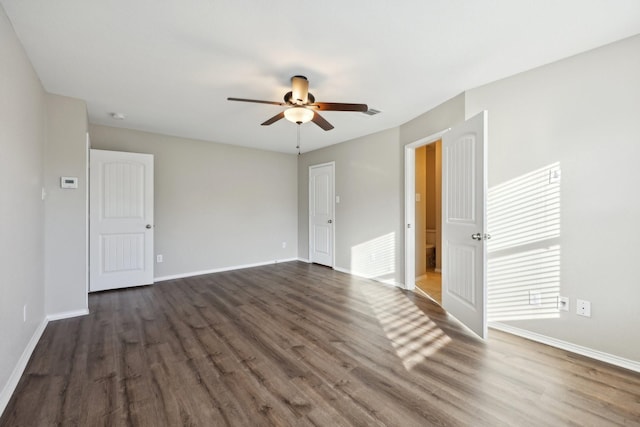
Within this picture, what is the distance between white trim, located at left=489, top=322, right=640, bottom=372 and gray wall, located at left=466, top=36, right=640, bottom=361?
35 mm

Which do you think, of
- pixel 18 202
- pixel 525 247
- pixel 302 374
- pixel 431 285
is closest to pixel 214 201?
pixel 18 202

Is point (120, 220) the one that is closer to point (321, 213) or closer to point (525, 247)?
point (321, 213)

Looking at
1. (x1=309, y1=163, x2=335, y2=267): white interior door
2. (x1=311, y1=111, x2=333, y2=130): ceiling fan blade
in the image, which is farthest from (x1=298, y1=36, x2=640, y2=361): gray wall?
(x1=309, y1=163, x2=335, y2=267): white interior door

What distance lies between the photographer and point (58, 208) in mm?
3086

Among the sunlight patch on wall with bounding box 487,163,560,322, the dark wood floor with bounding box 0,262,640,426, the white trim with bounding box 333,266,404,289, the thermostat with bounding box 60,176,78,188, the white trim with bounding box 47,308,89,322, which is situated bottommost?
the dark wood floor with bounding box 0,262,640,426

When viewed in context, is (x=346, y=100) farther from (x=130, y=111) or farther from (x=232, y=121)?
(x=130, y=111)

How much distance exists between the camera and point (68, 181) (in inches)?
123

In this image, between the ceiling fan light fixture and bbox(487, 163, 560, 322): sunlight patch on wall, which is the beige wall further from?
the ceiling fan light fixture

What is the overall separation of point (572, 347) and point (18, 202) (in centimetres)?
458

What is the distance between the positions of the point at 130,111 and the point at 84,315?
2525mm

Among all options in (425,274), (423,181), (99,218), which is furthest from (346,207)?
(99,218)

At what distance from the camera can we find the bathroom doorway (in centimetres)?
440

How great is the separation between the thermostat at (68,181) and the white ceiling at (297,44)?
921mm

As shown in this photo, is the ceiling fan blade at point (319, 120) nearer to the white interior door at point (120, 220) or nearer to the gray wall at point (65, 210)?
the gray wall at point (65, 210)
